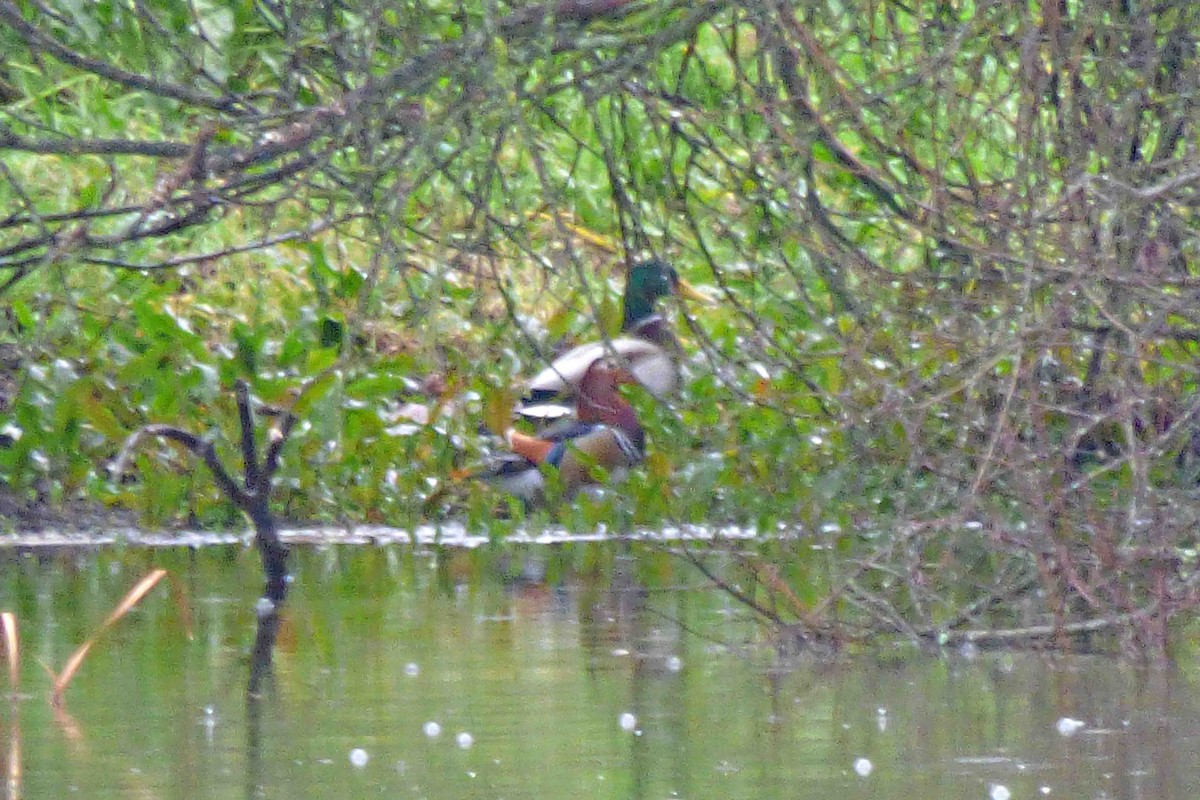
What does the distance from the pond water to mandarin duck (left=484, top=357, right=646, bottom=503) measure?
1698 millimetres

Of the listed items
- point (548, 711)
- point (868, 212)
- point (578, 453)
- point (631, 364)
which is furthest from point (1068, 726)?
point (631, 364)

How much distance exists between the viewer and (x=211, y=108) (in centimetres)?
534

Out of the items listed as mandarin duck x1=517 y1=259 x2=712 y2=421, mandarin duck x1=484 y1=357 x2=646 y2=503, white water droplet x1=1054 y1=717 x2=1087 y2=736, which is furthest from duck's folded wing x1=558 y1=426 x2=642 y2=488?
white water droplet x1=1054 y1=717 x2=1087 y2=736

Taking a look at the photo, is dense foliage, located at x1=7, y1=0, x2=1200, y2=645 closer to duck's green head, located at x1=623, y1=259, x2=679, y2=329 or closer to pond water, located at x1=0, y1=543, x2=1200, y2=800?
pond water, located at x1=0, y1=543, x2=1200, y2=800

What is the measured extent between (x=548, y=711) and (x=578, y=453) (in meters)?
3.40

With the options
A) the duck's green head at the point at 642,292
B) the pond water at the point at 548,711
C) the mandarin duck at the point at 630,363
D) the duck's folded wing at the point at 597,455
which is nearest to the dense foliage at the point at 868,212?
the pond water at the point at 548,711

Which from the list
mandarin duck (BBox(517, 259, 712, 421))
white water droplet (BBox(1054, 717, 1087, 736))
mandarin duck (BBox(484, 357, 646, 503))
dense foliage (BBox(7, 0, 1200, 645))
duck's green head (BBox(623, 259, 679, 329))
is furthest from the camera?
duck's green head (BBox(623, 259, 679, 329))

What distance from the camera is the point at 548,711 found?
4633 mm

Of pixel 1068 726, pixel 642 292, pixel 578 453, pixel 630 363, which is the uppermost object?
pixel 642 292

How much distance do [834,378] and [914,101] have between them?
9.29 ft

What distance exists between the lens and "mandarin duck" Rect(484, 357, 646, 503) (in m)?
8.05

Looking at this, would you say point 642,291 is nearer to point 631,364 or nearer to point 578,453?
point 631,364

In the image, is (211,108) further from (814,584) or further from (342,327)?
(342,327)

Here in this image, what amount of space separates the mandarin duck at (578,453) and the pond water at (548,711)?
1.70m
